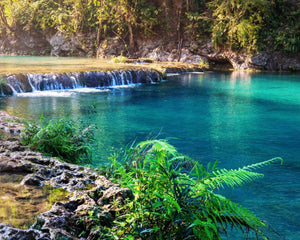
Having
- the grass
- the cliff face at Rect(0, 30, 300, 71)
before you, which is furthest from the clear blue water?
the cliff face at Rect(0, 30, 300, 71)

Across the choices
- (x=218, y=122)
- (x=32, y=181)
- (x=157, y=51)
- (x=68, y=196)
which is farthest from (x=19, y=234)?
(x=157, y=51)

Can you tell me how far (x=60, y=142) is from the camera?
4.49 meters

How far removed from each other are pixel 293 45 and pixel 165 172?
2241 centimetres

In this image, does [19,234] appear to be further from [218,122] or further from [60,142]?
[218,122]

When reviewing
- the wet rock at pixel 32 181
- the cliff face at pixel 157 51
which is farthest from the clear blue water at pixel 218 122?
the cliff face at pixel 157 51

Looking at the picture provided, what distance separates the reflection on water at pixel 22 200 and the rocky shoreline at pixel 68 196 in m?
0.07

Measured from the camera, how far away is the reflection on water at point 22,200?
238 centimetres

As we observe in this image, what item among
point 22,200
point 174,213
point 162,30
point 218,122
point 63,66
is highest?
point 162,30

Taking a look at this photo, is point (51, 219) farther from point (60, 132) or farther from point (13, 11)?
point (13, 11)

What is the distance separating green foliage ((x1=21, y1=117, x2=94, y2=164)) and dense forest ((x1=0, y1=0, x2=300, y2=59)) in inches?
802

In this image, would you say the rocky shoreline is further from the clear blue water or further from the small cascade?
the small cascade

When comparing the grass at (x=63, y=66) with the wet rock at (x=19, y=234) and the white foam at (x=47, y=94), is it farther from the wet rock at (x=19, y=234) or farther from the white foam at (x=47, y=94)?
the wet rock at (x=19, y=234)

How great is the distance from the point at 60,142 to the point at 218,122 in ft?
19.1

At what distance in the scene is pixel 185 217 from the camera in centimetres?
225
